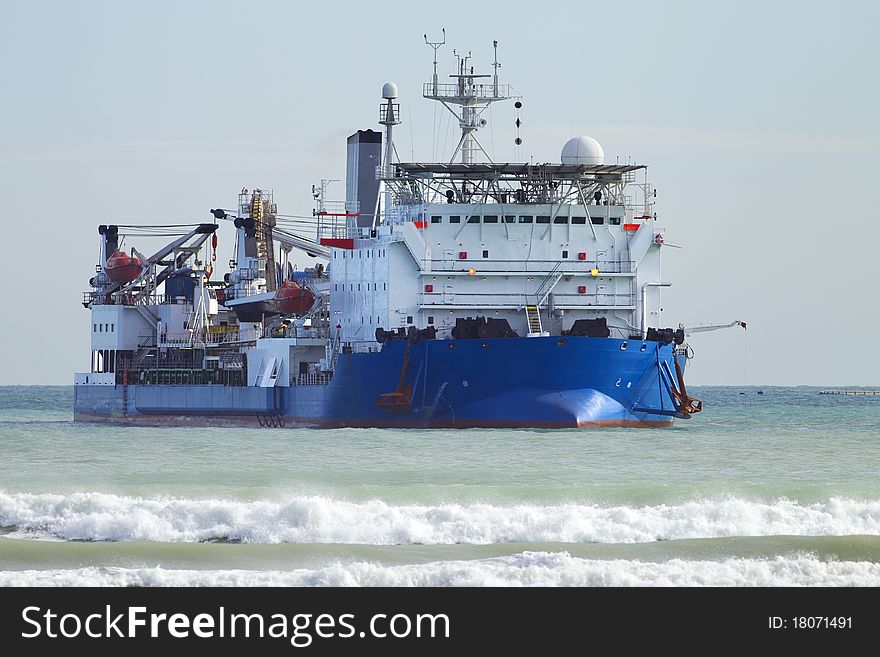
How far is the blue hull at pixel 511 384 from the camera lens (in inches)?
1902

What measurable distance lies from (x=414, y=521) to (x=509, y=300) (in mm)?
26629

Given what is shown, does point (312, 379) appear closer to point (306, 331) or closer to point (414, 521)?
point (306, 331)

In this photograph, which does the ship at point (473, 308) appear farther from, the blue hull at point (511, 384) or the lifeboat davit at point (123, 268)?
the lifeboat davit at point (123, 268)

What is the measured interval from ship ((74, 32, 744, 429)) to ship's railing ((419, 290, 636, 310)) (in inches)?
1.9

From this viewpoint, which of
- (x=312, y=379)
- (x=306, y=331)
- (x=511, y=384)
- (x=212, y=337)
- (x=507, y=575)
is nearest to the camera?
(x=507, y=575)

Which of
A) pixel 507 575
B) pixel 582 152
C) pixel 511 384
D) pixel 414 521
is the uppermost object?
pixel 582 152

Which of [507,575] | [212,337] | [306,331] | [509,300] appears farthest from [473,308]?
[507,575]

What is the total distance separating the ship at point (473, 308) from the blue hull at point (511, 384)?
0.15 ft

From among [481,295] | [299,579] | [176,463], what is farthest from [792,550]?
[481,295]

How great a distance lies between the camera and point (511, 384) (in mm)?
48719

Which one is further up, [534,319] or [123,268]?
[123,268]
